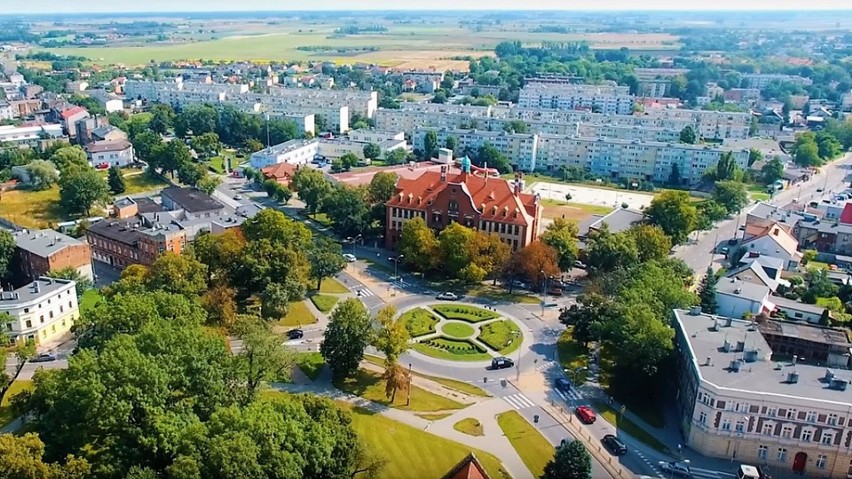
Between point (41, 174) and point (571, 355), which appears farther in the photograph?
point (41, 174)

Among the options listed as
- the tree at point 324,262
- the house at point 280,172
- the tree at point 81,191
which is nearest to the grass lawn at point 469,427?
the tree at point 324,262

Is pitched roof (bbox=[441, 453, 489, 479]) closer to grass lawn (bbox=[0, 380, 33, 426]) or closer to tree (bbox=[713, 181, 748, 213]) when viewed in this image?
grass lawn (bbox=[0, 380, 33, 426])

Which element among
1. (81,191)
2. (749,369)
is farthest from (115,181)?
(749,369)

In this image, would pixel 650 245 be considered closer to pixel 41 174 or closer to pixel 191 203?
pixel 191 203

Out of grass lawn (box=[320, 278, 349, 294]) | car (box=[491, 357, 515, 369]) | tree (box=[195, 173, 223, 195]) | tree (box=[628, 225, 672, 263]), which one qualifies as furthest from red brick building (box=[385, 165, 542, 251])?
tree (box=[195, 173, 223, 195])

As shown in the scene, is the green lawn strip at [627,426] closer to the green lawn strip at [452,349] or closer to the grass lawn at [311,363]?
the green lawn strip at [452,349]

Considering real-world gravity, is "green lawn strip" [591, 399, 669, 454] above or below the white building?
below
